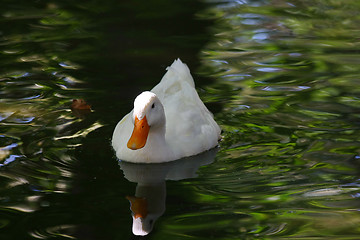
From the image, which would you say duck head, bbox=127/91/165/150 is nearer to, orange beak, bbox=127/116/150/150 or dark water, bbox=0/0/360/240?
orange beak, bbox=127/116/150/150

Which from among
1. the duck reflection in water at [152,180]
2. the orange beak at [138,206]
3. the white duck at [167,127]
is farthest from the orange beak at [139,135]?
the orange beak at [138,206]

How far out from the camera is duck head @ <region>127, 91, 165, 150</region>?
23.3 feet

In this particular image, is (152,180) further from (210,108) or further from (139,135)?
(210,108)

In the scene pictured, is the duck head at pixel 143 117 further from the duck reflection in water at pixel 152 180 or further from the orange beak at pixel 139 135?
the duck reflection in water at pixel 152 180

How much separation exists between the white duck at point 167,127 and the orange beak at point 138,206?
601mm

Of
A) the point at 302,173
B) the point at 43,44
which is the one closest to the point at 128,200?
the point at 302,173

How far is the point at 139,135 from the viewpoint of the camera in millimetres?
7113

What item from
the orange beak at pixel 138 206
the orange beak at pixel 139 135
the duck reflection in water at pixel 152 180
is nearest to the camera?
the duck reflection in water at pixel 152 180

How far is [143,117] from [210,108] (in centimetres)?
174

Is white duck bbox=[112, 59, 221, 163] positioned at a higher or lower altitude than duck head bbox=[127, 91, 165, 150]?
lower

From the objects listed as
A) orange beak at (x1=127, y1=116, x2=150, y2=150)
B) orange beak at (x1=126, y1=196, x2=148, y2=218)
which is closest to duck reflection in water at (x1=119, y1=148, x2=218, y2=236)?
orange beak at (x1=126, y1=196, x2=148, y2=218)

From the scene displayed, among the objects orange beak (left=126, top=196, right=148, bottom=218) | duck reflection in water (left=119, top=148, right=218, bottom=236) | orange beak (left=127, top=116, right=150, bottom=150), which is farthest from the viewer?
orange beak (left=127, top=116, right=150, bottom=150)

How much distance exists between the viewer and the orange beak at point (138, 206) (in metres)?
6.34

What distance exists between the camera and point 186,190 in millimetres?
6777
